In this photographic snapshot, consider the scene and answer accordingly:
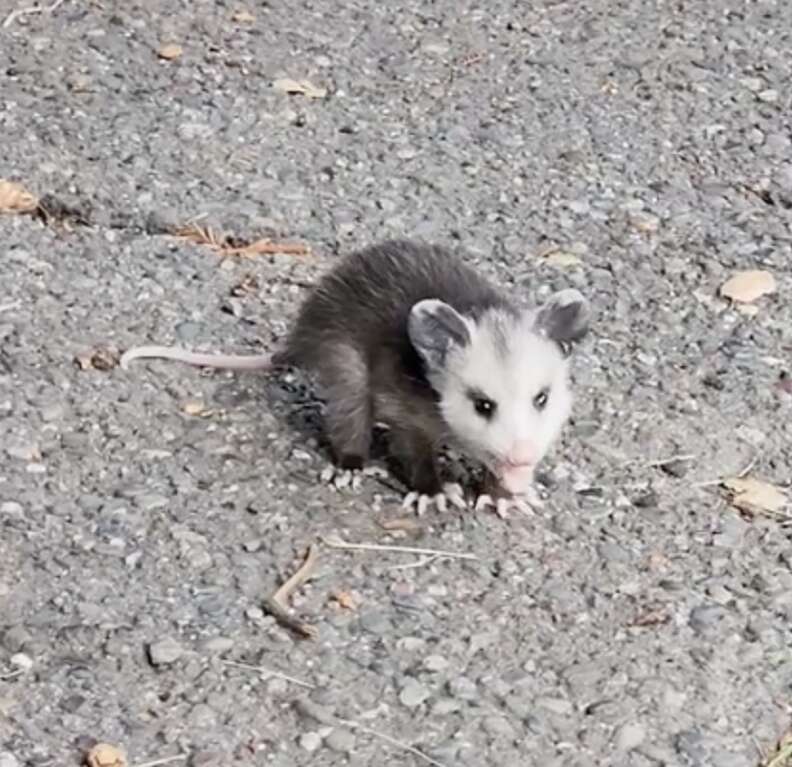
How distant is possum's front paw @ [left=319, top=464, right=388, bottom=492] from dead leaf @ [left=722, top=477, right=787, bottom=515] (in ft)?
2.33

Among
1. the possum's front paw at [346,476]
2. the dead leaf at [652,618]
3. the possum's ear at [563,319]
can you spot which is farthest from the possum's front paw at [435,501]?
the dead leaf at [652,618]

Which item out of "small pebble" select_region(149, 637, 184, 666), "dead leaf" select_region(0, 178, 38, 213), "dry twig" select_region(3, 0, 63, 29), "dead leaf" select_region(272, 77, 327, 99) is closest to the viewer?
"small pebble" select_region(149, 637, 184, 666)

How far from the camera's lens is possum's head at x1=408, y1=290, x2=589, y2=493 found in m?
3.99

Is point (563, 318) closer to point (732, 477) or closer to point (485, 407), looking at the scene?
point (485, 407)

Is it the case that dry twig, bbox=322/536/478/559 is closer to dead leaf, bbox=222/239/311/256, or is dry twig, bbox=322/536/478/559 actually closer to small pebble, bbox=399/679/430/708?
small pebble, bbox=399/679/430/708

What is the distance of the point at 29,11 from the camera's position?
6.30 meters

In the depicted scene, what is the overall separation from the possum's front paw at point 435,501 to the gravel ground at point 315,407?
1.1 inches

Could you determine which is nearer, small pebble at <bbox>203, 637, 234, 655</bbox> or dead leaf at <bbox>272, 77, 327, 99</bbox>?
small pebble at <bbox>203, 637, 234, 655</bbox>

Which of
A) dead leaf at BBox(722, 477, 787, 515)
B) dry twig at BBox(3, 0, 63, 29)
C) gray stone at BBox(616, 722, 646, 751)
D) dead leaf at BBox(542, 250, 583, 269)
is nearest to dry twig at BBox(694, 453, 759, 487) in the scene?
dead leaf at BBox(722, 477, 787, 515)

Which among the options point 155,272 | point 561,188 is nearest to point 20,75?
point 155,272

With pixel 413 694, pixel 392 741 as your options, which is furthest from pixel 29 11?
pixel 392 741

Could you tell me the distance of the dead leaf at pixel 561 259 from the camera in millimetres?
5121

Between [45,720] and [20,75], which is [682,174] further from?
[45,720]

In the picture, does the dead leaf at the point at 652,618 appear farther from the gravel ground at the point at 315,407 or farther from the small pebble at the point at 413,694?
the small pebble at the point at 413,694
